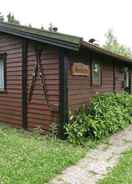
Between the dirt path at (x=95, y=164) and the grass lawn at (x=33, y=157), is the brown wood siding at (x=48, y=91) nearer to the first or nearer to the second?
the grass lawn at (x=33, y=157)

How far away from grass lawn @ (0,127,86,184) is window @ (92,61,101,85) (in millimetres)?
A: 3022

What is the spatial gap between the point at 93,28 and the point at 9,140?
5217 centimetres

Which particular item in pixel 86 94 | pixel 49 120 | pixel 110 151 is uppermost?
pixel 86 94

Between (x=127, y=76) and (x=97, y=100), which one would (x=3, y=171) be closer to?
(x=97, y=100)

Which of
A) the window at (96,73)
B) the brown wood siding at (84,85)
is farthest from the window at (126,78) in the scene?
the window at (96,73)

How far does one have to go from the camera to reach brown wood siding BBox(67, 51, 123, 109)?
8.38 metres

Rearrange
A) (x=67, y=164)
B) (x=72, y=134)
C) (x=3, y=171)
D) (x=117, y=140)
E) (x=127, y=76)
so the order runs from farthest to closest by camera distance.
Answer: (x=127, y=76) < (x=117, y=140) < (x=72, y=134) < (x=67, y=164) < (x=3, y=171)

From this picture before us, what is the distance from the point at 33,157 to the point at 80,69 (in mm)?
3399

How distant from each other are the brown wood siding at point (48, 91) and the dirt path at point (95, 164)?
5.87ft

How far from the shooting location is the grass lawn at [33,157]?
517 centimetres

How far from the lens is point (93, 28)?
189ft

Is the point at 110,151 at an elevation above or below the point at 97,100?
below

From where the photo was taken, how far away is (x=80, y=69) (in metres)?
8.70

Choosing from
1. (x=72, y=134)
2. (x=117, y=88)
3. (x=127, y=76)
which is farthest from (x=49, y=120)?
(x=127, y=76)
